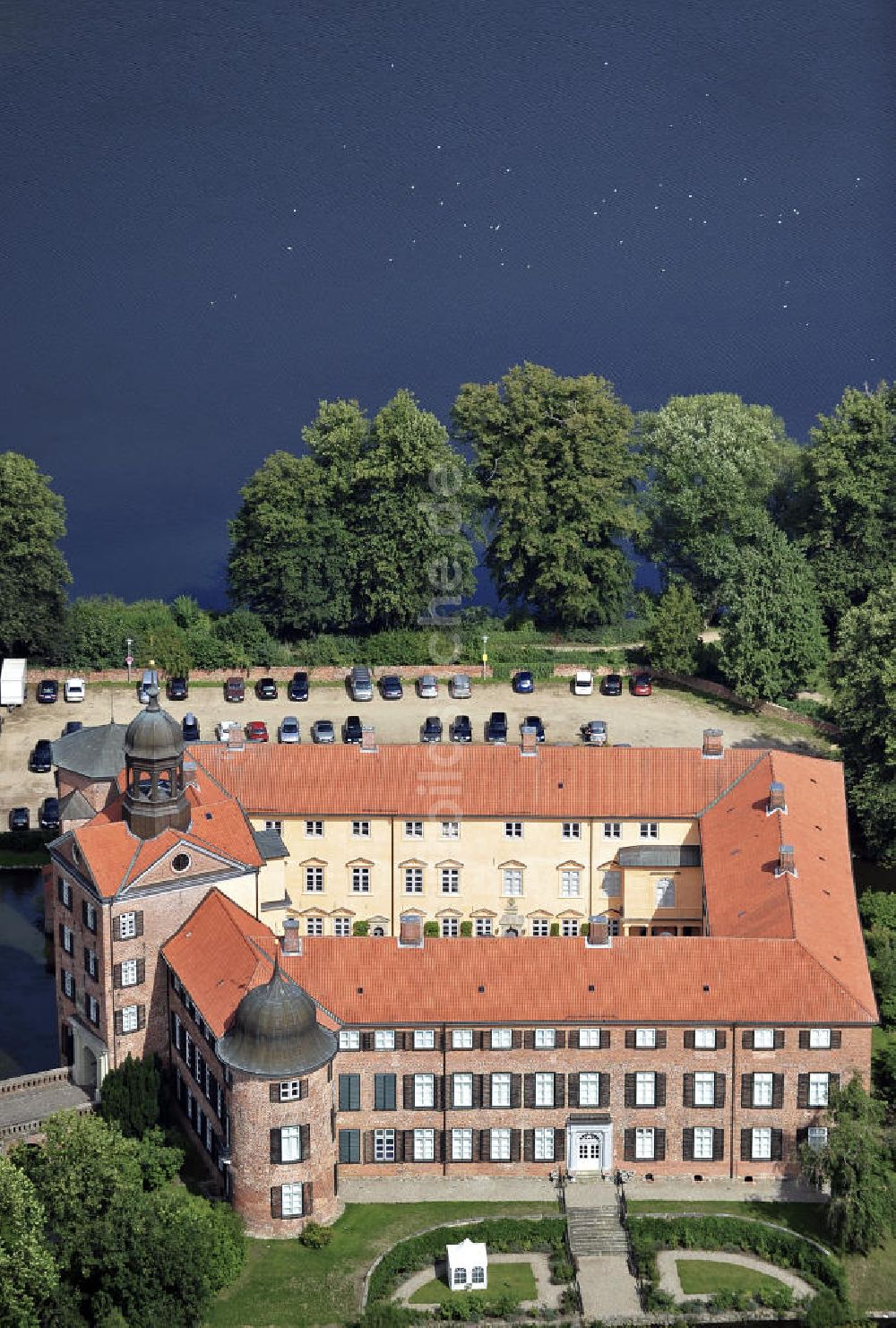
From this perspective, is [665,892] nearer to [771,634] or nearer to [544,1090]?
[544,1090]

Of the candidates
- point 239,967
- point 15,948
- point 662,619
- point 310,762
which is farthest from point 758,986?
point 662,619

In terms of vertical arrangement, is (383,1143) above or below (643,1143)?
Result: above

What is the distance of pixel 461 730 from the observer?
474ft

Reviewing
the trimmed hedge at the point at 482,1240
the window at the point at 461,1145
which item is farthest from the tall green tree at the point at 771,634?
the trimmed hedge at the point at 482,1240

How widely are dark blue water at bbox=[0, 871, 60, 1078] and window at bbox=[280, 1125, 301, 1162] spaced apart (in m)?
19.3

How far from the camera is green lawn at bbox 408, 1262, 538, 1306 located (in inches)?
3565

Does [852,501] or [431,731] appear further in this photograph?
[852,501]

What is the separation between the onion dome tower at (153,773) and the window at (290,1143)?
1697 centimetres

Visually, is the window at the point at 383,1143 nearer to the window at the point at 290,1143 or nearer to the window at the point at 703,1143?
the window at the point at 290,1143

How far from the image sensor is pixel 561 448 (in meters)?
161

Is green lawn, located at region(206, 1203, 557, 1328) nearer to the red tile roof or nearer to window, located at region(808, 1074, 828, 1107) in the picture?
window, located at region(808, 1074, 828, 1107)

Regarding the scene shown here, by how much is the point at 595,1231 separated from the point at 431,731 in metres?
54.3

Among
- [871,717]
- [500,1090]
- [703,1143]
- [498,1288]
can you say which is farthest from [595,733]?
[498,1288]

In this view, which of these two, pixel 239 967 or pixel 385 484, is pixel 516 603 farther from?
pixel 239 967
